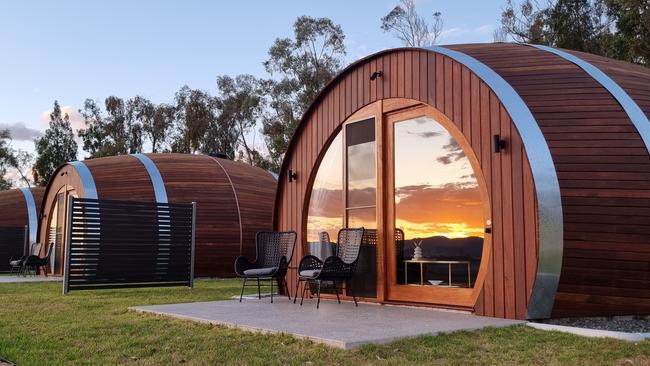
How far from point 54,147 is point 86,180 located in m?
28.8

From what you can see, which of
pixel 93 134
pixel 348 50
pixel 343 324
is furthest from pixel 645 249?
pixel 93 134

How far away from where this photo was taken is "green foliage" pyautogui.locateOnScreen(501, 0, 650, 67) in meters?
18.7

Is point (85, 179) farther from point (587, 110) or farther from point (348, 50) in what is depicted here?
point (348, 50)

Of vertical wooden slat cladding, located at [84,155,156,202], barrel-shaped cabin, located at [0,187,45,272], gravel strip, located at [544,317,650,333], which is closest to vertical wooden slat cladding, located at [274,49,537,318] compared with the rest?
gravel strip, located at [544,317,650,333]

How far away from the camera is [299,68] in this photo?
27938mm

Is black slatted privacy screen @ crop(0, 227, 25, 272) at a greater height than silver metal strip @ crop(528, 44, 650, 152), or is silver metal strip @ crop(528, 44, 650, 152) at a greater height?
silver metal strip @ crop(528, 44, 650, 152)

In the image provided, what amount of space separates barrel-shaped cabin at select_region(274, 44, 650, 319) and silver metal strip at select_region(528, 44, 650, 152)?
2 cm

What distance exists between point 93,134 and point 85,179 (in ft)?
85.8

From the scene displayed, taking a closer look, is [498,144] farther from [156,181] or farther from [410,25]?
[410,25]

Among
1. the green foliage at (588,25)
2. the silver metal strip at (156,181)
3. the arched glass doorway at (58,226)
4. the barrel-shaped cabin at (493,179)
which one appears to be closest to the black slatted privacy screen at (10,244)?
the arched glass doorway at (58,226)

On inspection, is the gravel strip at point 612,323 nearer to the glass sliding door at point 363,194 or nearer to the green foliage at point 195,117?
the glass sliding door at point 363,194

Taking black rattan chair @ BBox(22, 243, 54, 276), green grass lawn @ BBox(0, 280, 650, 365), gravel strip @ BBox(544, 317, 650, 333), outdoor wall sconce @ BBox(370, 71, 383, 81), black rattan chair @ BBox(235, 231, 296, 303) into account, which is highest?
outdoor wall sconce @ BBox(370, 71, 383, 81)

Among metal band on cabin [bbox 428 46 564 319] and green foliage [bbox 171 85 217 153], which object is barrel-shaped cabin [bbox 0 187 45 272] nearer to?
green foliage [bbox 171 85 217 153]

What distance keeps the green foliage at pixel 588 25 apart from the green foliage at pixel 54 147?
95.4ft
